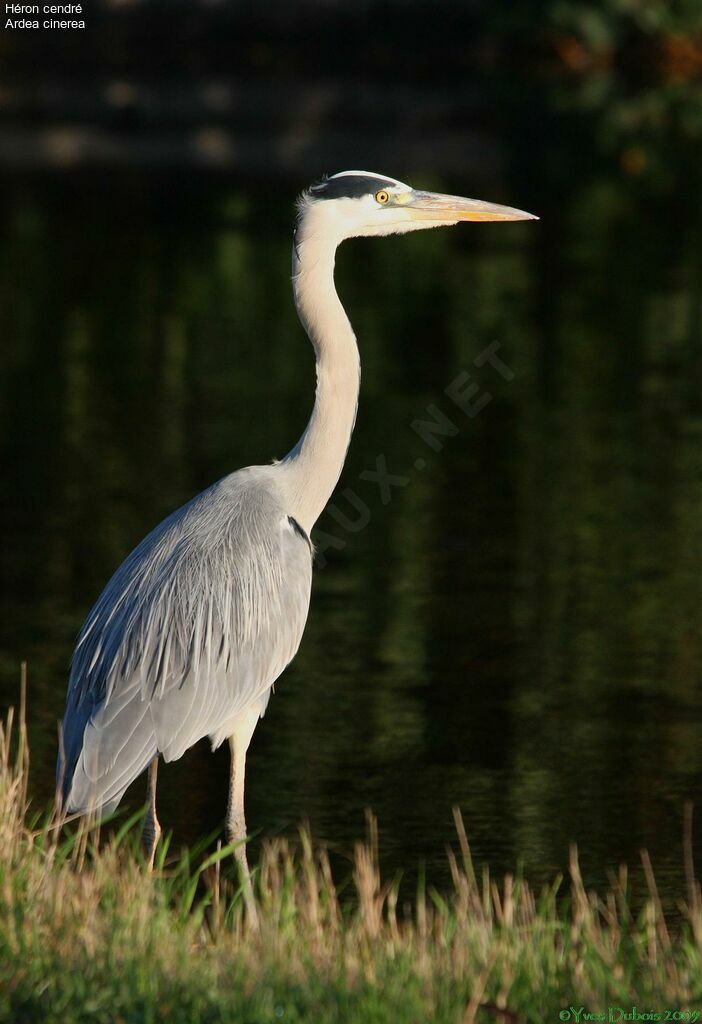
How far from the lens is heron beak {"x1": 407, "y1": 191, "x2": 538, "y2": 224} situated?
6.27 meters

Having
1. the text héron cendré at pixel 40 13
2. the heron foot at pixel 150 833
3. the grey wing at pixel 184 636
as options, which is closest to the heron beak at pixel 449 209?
the grey wing at pixel 184 636

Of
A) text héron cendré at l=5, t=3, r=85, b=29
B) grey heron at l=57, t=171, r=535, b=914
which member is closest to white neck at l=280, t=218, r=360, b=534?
grey heron at l=57, t=171, r=535, b=914

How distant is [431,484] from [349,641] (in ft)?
9.76

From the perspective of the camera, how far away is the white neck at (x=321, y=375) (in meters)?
6.10

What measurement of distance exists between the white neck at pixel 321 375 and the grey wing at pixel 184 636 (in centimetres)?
15

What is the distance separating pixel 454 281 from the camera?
59.5 ft

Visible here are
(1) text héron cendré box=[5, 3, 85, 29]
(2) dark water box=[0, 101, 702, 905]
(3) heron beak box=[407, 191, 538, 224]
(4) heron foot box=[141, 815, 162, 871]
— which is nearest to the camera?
(4) heron foot box=[141, 815, 162, 871]

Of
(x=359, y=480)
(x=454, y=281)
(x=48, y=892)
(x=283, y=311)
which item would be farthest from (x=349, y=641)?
(x=454, y=281)

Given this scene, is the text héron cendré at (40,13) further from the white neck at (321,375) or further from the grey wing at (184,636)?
the grey wing at (184,636)

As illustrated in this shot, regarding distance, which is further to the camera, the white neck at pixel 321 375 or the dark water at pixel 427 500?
the dark water at pixel 427 500

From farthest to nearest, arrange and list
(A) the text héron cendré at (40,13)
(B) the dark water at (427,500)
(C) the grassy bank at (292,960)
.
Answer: (A) the text héron cendré at (40,13)
(B) the dark water at (427,500)
(C) the grassy bank at (292,960)

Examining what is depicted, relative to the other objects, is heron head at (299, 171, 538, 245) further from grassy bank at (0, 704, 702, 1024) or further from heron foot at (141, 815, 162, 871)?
grassy bank at (0, 704, 702, 1024)

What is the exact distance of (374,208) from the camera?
620cm

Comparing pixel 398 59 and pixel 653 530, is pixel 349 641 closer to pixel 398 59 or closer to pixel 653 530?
pixel 653 530
